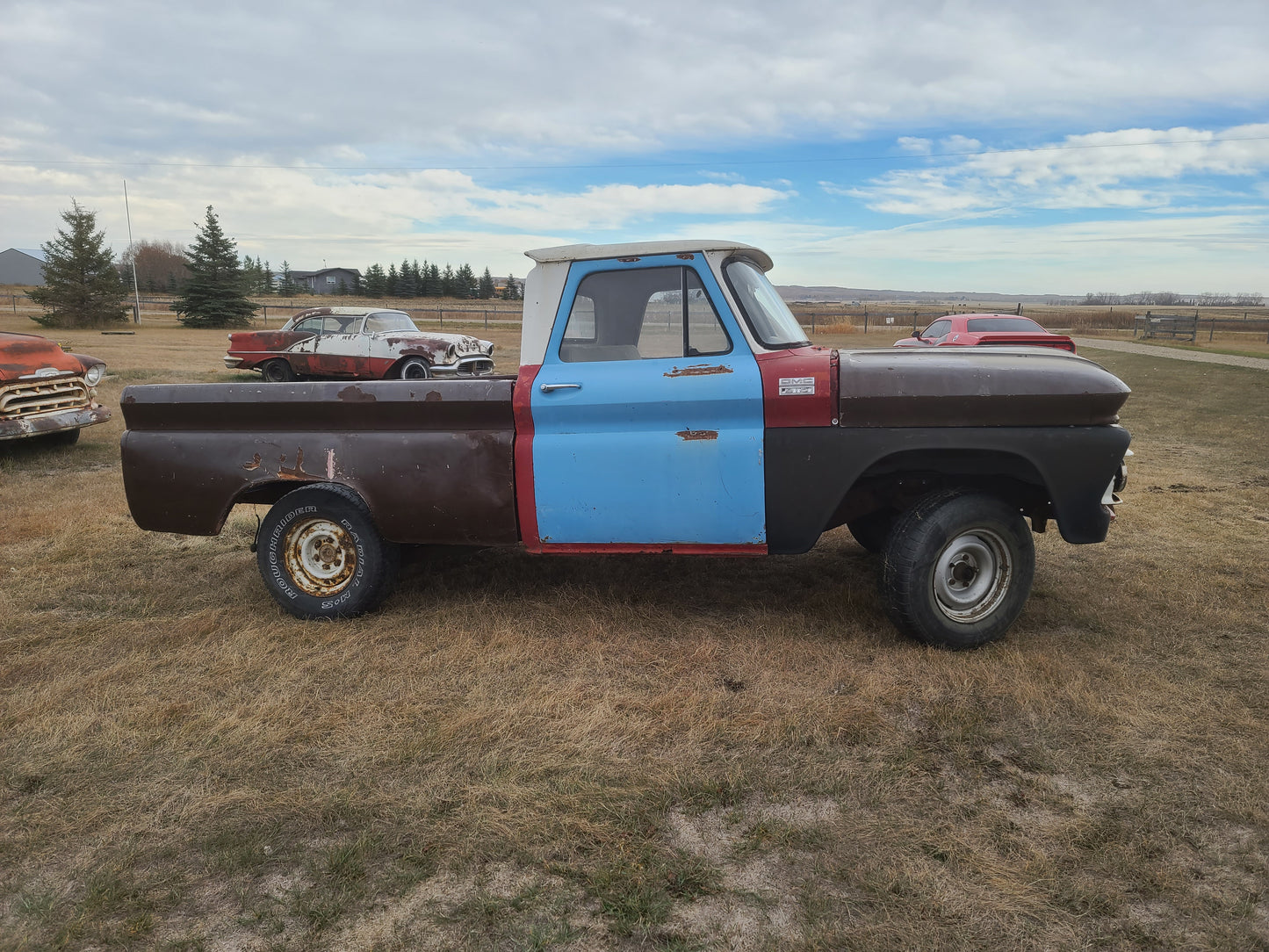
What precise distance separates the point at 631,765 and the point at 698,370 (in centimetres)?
185

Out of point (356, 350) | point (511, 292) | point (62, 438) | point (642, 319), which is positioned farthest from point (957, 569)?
point (511, 292)

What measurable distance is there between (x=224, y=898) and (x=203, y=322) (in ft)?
146

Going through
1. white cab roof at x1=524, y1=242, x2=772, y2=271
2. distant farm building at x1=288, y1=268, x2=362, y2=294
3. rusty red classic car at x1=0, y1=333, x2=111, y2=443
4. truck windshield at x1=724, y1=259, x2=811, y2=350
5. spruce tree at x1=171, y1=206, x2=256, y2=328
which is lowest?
rusty red classic car at x1=0, y1=333, x2=111, y2=443

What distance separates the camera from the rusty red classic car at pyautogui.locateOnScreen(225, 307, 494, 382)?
16.2m

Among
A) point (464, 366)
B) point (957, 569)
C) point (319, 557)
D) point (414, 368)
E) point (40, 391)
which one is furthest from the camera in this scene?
point (464, 366)

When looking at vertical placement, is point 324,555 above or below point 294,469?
below

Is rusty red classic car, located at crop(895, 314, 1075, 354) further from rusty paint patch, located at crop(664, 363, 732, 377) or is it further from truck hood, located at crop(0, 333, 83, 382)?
truck hood, located at crop(0, 333, 83, 382)

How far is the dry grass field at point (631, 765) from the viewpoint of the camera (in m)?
2.40

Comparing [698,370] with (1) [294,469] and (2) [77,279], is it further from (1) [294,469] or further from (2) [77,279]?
(2) [77,279]

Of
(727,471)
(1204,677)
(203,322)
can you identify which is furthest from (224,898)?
(203,322)

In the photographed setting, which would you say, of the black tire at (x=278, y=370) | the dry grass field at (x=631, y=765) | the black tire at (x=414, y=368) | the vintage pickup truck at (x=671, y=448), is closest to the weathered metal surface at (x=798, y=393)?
the vintage pickup truck at (x=671, y=448)

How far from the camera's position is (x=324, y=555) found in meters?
4.67

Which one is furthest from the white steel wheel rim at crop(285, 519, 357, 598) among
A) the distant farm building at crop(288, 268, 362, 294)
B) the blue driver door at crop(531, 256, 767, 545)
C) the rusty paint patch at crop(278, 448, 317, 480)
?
the distant farm building at crop(288, 268, 362, 294)

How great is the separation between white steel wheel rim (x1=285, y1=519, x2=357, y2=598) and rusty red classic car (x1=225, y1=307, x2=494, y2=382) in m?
11.3
